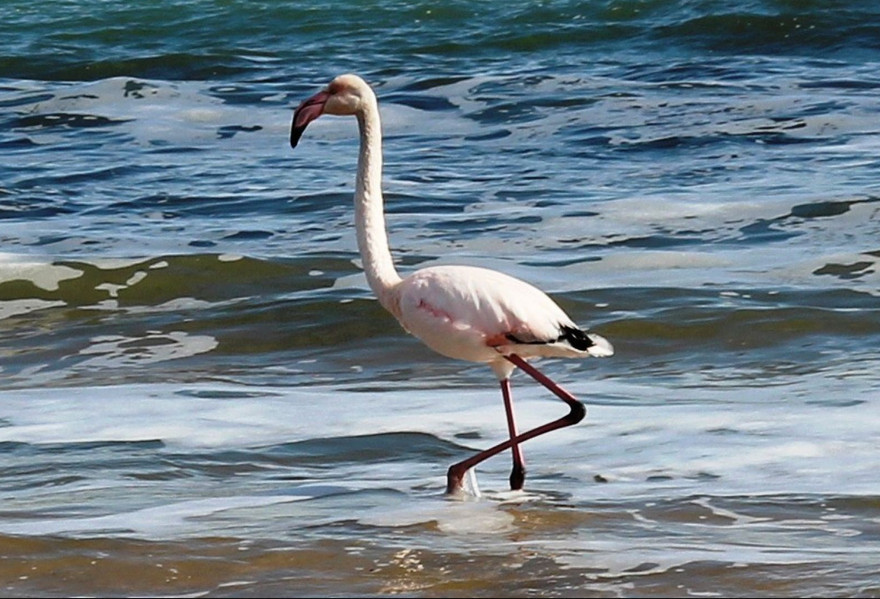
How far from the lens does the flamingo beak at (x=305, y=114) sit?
19.9 ft

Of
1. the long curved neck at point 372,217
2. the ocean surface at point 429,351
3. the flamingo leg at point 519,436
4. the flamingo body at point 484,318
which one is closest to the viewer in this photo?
the ocean surface at point 429,351

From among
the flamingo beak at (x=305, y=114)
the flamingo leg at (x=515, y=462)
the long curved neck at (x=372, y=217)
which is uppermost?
the flamingo beak at (x=305, y=114)

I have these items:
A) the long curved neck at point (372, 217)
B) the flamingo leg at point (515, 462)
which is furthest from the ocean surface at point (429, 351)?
the long curved neck at point (372, 217)

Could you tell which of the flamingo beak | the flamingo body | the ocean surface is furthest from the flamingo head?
the ocean surface

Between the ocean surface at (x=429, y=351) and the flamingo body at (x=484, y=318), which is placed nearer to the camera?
the ocean surface at (x=429, y=351)

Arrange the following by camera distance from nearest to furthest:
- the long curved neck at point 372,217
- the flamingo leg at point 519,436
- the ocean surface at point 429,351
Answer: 1. the ocean surface at point 429,351
2. the flamingo leg at point 519,436
3. the long curved neck at point 372,217

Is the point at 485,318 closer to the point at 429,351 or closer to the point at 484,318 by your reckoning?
the point at 484,318

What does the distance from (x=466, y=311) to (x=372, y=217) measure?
1.92 feet

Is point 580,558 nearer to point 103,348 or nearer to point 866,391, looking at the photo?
point 866,391

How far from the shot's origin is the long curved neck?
6145mm

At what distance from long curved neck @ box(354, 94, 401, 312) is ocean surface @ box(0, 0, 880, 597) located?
744 mm

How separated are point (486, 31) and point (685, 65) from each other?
3.66m

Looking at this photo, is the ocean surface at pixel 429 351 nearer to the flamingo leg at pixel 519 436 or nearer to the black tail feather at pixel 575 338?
the flamingo leg at pixel 519 436

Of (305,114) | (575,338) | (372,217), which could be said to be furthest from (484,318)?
(305,114)
